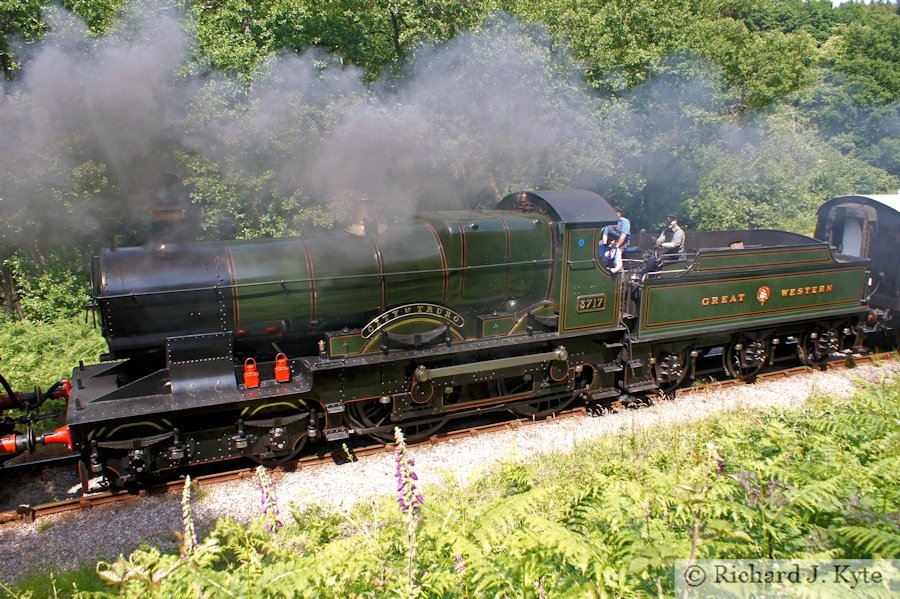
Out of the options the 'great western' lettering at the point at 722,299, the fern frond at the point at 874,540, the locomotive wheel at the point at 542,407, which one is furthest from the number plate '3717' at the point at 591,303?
the fern frond at the point at 874,540

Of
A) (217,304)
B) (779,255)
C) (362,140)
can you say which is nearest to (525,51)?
(362,140)

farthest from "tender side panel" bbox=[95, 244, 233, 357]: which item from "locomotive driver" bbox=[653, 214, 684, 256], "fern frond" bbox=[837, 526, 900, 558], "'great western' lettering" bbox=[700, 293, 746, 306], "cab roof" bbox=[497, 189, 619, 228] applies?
"locomotive driver" bbox=[653, 214, 684, 256]

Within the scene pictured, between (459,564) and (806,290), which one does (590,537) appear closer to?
(459,564)

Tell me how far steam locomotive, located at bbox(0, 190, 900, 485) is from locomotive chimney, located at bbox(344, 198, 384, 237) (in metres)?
0.03

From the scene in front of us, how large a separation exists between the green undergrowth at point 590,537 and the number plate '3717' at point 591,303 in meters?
3.20

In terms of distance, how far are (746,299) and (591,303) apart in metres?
2.70

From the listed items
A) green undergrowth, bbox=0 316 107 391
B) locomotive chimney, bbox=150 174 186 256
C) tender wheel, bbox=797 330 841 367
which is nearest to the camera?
locomotive chimney, bbox=150 174 186 256

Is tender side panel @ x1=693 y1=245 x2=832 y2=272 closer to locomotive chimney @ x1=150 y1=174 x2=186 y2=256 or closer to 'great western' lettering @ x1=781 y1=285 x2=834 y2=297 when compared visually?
'great western' lettering @ x1=781 y1=285 x2=834 y2=297

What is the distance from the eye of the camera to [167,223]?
239 inches

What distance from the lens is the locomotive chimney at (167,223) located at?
604 centimetres

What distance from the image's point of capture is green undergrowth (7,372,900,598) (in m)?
2.63

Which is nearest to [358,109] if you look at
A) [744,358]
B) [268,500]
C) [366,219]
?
[366,219]

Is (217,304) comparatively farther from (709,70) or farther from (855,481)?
(709,70)

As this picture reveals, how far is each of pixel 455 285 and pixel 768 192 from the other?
17706mm
